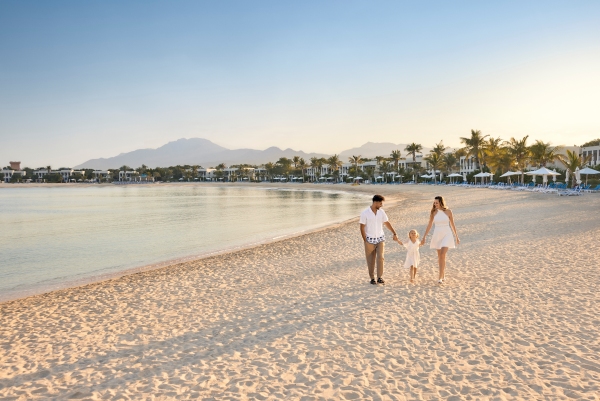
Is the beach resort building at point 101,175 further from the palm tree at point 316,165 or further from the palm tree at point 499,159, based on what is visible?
the palm tree at point 499,159

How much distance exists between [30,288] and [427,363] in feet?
31.9

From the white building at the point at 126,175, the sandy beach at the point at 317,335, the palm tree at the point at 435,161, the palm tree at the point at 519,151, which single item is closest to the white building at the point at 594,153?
the palm tree at the point at 519,151

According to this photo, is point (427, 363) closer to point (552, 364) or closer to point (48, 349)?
point (552, 364)

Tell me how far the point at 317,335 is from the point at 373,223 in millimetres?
2525

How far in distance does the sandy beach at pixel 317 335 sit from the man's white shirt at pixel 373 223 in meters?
1.04

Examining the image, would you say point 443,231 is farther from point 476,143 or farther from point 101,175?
point 101,175

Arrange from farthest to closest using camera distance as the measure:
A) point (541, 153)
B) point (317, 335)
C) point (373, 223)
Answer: point (541, 153) → point (373, 223) → point (317, 335)

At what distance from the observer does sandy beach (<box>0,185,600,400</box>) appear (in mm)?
4258

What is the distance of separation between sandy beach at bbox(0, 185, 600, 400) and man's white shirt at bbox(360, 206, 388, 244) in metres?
1.04

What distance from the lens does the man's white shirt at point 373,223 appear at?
24.3ft

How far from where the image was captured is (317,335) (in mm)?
5645

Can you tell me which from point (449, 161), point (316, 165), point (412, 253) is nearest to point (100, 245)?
point (412, 253)

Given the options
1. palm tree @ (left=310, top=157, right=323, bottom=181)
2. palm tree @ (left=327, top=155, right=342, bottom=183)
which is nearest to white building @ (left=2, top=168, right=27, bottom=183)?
palm tree @ (left=310, top=157, right=323, bottom=181)

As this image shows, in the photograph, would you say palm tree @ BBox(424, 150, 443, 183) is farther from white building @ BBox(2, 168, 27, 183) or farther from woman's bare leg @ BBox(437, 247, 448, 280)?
white building @ BBox(2, 168, 27, 183)
